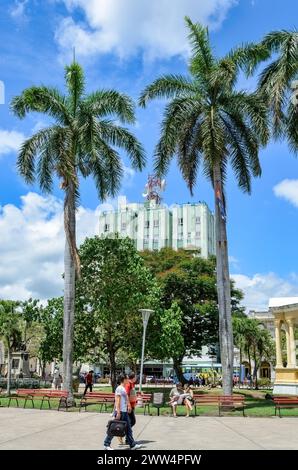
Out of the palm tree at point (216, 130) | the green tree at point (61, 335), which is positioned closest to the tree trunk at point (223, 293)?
the palm tree at point (216, 130)

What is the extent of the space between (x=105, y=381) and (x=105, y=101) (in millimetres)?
45224

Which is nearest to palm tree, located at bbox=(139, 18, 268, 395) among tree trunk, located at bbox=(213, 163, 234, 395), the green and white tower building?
tree trunk, located at bbox=(213, 163, 234, 395)

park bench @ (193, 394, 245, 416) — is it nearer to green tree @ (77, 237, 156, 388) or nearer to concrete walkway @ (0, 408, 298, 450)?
concrete walkway @ (0, 408, 298, 450)

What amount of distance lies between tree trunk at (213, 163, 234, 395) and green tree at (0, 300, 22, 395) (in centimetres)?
2021

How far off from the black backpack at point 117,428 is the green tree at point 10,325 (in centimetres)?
2764

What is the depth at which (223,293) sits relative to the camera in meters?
20.5

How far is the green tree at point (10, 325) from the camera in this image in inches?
1449

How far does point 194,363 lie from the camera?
247 feet

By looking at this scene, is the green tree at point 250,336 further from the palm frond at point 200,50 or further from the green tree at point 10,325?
the palm frond at point 200,50

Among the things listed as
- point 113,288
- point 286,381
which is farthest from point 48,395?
point 286,381

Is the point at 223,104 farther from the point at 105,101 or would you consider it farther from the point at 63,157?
the point at 63,157

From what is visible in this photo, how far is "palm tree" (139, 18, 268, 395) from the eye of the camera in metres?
20.5
